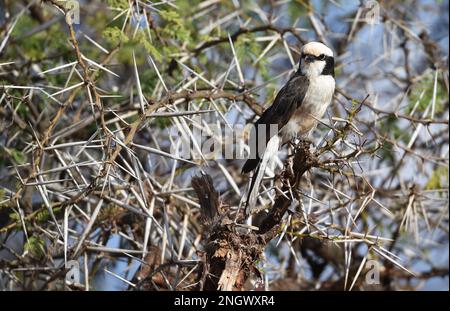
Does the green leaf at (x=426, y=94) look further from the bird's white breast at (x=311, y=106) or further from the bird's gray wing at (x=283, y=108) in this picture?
the bird's gray wing at (x=283, y=108)

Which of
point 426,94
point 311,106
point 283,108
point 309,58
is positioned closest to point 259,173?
point 283,108

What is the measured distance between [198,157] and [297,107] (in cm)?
64

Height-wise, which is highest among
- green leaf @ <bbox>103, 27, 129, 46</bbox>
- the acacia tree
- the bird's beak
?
green leaf @ <bbox>103, 27, 129, 46</bbox>

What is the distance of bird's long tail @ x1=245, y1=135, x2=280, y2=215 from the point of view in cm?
344

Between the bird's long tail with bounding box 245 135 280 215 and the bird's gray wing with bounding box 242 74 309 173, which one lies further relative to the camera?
the bird's gray wing with bounding box 242 74 309 173

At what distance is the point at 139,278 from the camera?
3857 millimetres

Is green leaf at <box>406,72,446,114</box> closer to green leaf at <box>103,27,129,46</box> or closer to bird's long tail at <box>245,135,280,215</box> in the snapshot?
bird's long tail at <box>245,135,280,215</box>

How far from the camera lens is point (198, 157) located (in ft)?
14.0

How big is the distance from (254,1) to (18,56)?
2.05 metres

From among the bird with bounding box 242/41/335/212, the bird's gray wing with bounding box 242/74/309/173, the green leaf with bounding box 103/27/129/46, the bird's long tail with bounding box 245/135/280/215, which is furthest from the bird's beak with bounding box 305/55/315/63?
the green leaf with bounding box 103/27/129/46
